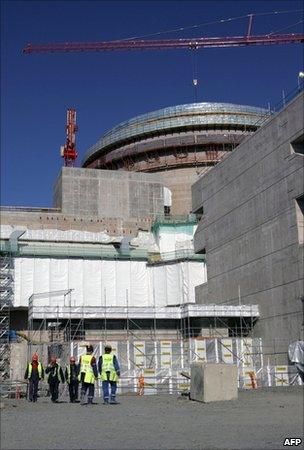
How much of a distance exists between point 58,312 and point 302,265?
16.4 meters

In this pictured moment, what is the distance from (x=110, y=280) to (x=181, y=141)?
20.2m

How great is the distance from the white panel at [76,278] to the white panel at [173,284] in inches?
291

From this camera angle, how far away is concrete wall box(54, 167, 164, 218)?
5981 centimetres

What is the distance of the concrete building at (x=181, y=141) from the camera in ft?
219

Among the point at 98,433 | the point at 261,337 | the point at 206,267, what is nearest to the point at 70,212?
the point at 206,267

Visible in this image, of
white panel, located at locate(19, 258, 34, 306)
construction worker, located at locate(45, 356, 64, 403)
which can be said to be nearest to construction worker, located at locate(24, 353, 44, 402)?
construction worker, located at locate(45, 356, 64, 403)

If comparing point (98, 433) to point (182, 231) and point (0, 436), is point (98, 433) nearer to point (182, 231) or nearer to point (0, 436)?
point (0, 436)

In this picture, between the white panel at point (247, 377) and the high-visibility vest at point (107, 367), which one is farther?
the white panel at point (247, 377)

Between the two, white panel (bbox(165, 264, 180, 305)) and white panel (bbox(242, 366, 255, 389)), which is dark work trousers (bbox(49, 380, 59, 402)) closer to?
white panel (bbox(242, 366, 255, 389))

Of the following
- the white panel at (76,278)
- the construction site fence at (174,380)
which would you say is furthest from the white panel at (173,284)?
the construction site fence at (174,380)

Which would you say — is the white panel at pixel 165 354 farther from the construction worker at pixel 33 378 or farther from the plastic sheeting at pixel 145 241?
the plastic sheeting at pixel 145 241

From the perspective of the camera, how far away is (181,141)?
221 feet

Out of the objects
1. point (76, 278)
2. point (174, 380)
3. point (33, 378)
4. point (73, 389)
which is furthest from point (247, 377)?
point (76, 278)

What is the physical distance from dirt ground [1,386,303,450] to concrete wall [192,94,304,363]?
21398 mm
